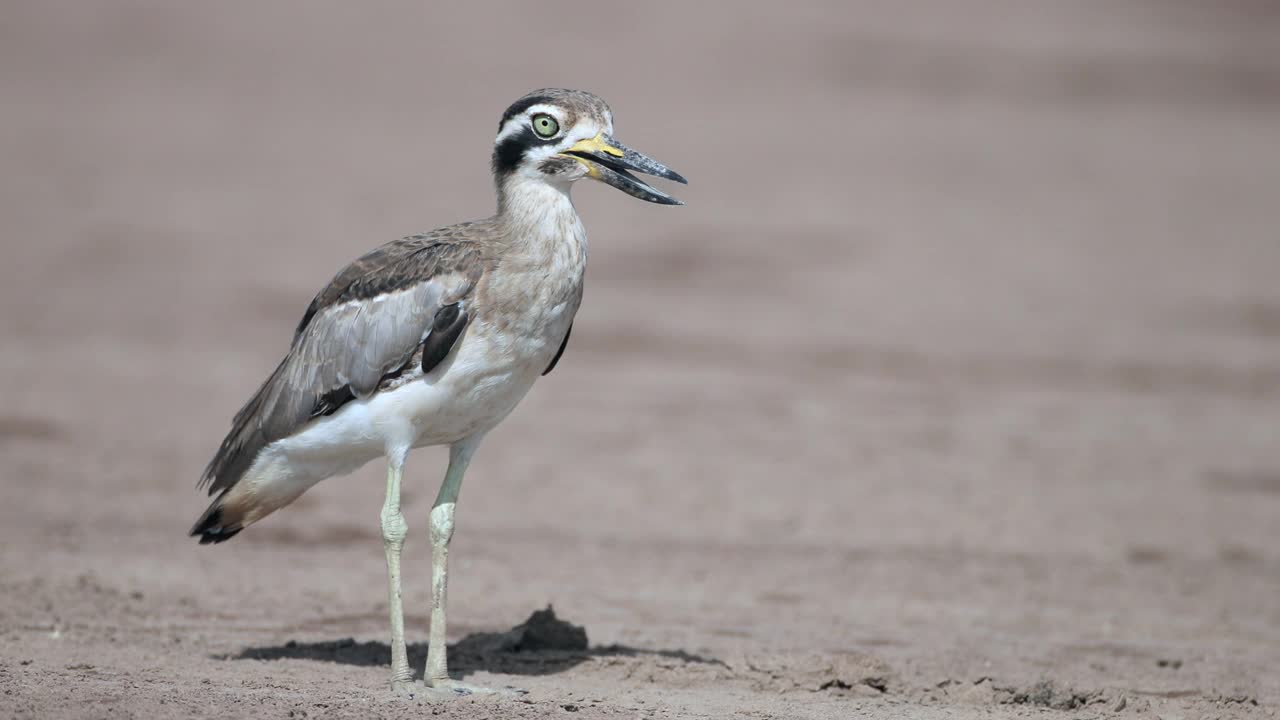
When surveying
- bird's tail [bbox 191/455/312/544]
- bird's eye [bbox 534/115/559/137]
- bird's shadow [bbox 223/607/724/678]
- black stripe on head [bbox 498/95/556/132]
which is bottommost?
bird's shadow [bbox 223/607/724/678]

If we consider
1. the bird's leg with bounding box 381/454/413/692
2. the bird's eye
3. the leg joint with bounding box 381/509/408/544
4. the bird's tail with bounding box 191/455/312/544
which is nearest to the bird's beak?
the bird's eye

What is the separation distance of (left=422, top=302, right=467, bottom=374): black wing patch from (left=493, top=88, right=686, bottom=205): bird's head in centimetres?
79

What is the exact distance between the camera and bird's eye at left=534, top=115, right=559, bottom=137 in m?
7.67

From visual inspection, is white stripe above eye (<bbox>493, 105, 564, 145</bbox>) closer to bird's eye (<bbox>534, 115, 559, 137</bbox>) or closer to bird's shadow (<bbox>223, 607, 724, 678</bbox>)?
bird's eye (<bbox>534, 115, 559, 137</bbox>)

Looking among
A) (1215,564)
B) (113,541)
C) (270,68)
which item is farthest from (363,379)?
(270,68)

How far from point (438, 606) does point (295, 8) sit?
24.6 m

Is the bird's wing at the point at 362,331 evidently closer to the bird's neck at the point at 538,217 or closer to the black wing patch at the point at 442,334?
the black wing patch at the point at 442,334

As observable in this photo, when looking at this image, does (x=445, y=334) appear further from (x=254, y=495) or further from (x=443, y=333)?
(x=254, y=495)

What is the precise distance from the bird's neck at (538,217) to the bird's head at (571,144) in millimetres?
78

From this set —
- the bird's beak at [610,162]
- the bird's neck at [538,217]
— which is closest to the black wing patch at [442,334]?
the bird's neck at [538,217]

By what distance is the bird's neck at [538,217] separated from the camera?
7617mm

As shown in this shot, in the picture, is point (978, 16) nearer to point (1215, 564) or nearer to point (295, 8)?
point (295, 8)

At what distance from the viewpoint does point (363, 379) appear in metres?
7.64

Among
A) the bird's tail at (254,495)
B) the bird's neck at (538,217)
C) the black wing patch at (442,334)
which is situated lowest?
the bird's tail at (254,495)
